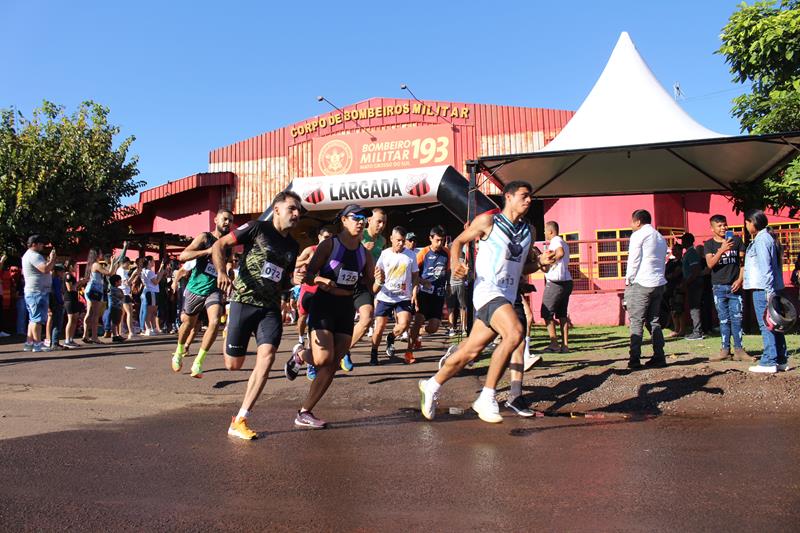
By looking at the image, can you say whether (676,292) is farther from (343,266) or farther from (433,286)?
(343,266)

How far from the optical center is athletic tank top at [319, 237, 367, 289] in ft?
20.0

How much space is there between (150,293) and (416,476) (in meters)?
13.8

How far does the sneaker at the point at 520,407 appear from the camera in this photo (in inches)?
249

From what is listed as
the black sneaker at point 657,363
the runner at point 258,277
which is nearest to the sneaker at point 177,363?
the runner at point 258,277

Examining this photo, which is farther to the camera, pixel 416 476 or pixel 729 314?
pixel 729 314

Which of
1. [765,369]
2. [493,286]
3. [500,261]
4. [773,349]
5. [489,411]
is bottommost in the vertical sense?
[489,411]

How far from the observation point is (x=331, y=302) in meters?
6.05

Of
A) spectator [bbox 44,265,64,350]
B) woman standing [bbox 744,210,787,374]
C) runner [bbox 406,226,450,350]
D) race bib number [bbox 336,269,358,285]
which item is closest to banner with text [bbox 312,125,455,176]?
spectator [bbox 44,265,64,350]

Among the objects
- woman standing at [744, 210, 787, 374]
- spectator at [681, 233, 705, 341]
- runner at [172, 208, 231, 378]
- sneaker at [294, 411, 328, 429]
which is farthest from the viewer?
spectator at [681, 233, 705, 341]

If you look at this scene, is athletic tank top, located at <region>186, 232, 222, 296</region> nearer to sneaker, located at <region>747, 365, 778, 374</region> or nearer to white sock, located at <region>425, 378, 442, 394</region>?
white sock, located at <region>425, 378, 442, 394</region>

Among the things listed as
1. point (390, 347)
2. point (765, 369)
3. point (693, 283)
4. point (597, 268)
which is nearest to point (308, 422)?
point (390, 347)

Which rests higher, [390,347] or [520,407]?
[390,347]

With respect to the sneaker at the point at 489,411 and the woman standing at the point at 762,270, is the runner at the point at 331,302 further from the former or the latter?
the woman standing at the point at 762,270

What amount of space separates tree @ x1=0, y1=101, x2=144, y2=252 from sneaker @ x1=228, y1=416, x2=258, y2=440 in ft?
66.9
